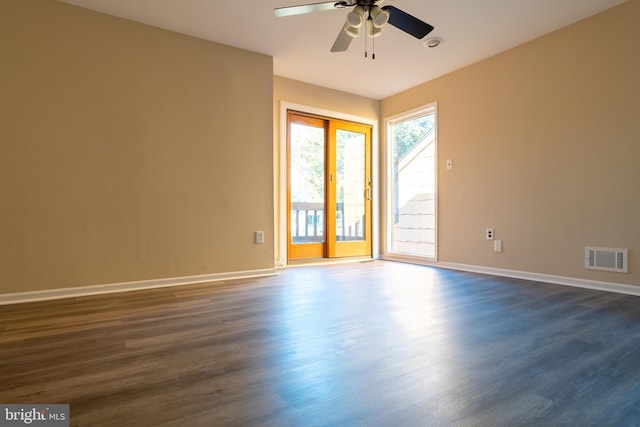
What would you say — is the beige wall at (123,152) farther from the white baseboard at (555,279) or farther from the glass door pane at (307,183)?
the white baseboard at (555,279)

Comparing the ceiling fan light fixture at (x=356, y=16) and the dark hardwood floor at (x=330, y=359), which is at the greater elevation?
the ceiling fan light fixture at (x=356, y=16)

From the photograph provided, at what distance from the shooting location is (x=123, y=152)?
2.89 meters

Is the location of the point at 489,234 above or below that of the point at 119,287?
above

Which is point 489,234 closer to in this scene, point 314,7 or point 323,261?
point 323,261

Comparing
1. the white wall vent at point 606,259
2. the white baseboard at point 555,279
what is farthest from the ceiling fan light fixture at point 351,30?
the white baseboard at point 555,279

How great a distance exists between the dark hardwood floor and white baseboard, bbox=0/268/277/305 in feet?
0.50

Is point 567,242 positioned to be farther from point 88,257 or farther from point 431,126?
point 88,257

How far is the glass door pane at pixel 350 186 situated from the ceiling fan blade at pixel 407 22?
2.31 m

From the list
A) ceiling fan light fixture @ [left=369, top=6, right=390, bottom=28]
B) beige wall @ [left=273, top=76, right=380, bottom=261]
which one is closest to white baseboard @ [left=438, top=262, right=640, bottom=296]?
beige wall @ [left=273, top=76, right=380, bottom=261]

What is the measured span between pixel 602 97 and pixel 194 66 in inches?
147

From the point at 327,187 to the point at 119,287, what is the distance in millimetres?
2752

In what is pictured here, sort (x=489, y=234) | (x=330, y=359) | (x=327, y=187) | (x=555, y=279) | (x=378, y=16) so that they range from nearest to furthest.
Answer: (x=330, y=359) → (x=378, y=16) → (x=555, y=279) → (x=489, y=234) → (x=327, y=187)

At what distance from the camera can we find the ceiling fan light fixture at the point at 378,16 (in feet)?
7.20

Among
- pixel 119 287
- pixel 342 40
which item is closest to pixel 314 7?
pixel 342 40
